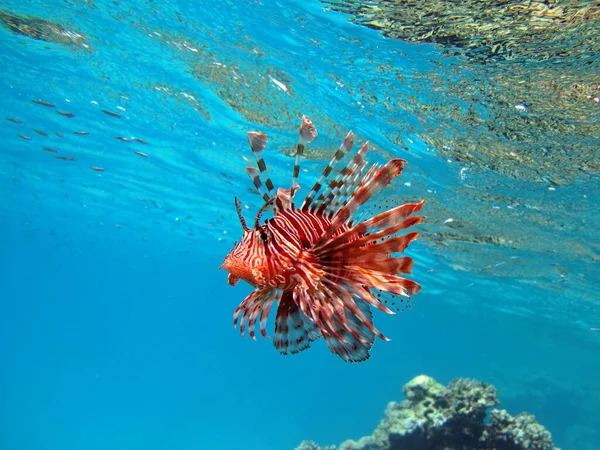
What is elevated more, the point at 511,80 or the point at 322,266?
the point at 511,80

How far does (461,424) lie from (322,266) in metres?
8.74

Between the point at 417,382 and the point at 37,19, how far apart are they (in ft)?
42.8

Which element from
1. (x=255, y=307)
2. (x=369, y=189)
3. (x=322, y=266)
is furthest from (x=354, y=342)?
(x=369, y=189)

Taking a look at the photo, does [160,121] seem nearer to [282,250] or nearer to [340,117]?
[340,117]

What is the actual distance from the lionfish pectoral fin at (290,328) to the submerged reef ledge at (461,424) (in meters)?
8.06

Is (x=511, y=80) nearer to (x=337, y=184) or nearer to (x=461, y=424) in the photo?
(x=337, y=184)

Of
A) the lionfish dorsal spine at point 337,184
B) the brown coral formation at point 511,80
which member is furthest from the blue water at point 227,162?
the lionfish dorsal spine at point 337,184

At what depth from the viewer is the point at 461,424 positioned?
909cm

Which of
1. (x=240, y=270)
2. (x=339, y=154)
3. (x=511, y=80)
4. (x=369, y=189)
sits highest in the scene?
(x=511, y=80)

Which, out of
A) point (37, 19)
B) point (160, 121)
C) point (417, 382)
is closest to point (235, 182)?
point (160, 121)

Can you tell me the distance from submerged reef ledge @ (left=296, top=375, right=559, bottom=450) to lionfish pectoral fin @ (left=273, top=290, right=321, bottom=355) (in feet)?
26.4

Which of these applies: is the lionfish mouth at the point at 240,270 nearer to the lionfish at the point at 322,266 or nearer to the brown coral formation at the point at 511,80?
the lionfish at the point at 322,266

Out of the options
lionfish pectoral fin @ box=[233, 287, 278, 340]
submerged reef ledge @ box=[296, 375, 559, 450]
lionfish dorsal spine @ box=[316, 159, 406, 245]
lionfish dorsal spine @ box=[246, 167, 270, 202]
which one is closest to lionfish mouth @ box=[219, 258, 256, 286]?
lionfish pectoral fin @ box=[233, 287, 278, 340]

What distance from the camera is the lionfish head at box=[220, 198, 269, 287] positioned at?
2090 millimetres
